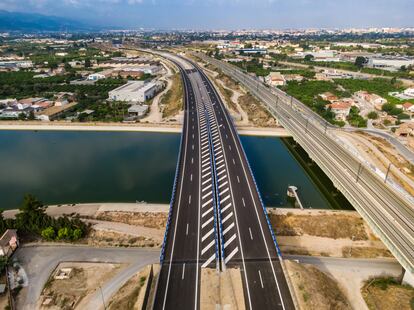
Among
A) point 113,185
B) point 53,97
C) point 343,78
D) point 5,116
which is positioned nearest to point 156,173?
point 113,185

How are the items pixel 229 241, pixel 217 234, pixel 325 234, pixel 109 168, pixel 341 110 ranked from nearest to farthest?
pixel 229 241
pixel 217 234
pixel 325 234
pixel 109 168
pixel 341 110

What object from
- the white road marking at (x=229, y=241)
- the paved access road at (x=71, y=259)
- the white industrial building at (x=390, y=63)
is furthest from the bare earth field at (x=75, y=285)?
the white industrial building at (x=390, y=63)

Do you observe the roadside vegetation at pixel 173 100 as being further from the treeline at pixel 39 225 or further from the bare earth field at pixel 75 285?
the bare earth field at pixel 75 285

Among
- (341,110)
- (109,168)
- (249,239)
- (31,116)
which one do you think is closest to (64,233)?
(109,168)

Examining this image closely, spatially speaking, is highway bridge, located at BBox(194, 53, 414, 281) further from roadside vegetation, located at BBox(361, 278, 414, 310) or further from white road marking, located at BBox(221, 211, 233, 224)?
white road marking, located at BBox(221, 211, 233, 224)

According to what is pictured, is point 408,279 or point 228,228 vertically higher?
point 228,228

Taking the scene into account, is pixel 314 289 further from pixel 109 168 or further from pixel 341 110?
pixel 341 110

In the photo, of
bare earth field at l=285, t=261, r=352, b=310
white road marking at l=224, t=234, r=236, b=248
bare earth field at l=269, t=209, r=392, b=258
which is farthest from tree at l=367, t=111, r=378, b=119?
white road marking at l=224, t=234, r=236, b=248
